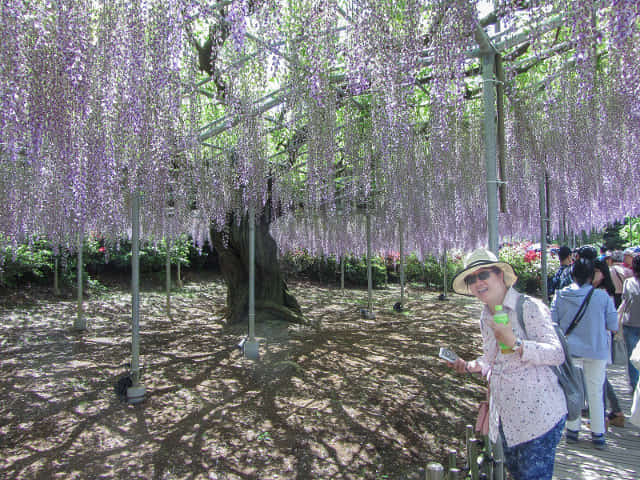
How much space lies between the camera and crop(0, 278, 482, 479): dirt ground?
9.10ft

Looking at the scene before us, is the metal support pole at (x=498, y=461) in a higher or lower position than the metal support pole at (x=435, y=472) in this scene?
lower

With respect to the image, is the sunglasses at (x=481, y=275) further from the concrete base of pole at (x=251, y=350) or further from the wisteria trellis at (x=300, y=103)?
the concrete base of pole at (x=251, y=350)

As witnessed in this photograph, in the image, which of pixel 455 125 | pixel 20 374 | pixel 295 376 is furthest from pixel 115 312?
pixel 455 125

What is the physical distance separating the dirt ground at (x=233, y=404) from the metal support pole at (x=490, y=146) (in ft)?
5.27

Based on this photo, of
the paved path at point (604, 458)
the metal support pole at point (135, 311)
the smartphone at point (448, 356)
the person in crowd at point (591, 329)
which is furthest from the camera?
the metal support pole at point (135, 311)

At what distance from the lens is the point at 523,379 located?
5.37ft

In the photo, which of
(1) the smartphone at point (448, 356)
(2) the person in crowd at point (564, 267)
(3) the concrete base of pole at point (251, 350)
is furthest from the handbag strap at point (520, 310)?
(3) the concrete base of pole at point (251, 350)

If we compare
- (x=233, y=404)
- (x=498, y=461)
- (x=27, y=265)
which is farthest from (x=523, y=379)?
(x=27, y=265)

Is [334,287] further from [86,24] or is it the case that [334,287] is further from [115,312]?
[86,24]

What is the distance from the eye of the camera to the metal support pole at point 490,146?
249 centimetres

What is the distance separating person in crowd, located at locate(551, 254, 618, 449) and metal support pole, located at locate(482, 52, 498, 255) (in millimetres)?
710

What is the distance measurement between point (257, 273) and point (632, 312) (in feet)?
19.3

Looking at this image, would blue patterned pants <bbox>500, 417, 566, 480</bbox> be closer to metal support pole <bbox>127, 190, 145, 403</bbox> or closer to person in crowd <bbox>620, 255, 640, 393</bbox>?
person in crowd <bbox>620, 255, 640, 393</bbox>

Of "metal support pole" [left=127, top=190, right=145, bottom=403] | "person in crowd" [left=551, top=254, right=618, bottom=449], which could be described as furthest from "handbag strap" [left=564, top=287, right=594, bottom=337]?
"metal support pole" [left=127, top=190, right=145, bottom=403]
